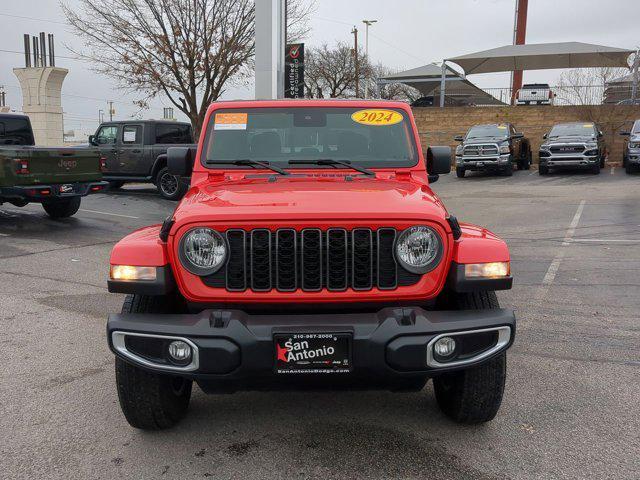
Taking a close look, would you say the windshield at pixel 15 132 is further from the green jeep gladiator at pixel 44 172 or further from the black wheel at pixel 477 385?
the black wheel at pixel 477 385

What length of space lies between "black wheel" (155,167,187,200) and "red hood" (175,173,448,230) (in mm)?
11512

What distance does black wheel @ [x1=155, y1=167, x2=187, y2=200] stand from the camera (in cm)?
1498

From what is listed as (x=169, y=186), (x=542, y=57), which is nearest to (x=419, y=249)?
(x=169, y=186)

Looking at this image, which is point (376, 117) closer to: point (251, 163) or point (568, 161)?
point (251, 163)

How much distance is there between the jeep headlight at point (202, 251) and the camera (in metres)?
2.97

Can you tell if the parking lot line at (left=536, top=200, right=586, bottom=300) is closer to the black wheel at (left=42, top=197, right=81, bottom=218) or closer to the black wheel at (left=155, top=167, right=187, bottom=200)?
the black wheel at (left=155, top=167, right=187, bottom=200)

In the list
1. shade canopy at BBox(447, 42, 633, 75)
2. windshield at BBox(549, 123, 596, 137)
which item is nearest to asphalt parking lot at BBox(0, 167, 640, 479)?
windshield at BBox(549, 123, 596, 137)

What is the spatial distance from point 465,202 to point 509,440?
1222 centimetres

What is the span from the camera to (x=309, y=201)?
123 inches

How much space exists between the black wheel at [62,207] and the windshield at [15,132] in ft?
4.56

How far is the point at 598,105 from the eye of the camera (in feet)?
82.8

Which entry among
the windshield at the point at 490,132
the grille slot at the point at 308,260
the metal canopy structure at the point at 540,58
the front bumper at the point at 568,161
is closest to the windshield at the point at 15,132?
the grille slot at the point at 308,260

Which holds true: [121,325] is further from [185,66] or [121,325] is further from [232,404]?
[185,66]

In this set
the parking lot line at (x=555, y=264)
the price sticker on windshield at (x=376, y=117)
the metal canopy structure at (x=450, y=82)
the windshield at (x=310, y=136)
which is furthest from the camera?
the metal canopy structure at (x=450, y=82)
